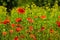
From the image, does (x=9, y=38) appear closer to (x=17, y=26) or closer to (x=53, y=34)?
(x=17, y=26)

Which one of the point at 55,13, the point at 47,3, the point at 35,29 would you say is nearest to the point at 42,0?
the point at 47,3

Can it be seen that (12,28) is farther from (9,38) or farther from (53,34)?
(53,34)

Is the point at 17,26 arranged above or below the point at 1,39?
above

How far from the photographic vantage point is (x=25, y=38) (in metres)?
4.41

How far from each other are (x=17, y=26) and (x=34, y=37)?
1.13 feet

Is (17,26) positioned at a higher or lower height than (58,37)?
higher

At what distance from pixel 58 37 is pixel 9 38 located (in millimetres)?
897

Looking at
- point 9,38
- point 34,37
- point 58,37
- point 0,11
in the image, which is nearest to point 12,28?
point 9,38

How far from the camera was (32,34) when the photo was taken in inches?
174

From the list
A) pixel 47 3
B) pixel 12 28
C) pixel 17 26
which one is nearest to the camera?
pixel 17 26

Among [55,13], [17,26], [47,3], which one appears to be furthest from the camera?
[47,3]

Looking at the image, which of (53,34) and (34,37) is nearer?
(34,37)

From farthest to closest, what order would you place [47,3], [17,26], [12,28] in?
[47,3] < [12,28] < [17,26]

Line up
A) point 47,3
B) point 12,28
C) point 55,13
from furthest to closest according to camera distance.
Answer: point 47,3 → point 55,13 → point 12,28
